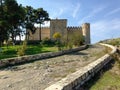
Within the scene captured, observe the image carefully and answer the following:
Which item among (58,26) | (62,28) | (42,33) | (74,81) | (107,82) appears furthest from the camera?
(42,33)

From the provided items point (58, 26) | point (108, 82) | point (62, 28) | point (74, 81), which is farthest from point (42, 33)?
point (74, 81)

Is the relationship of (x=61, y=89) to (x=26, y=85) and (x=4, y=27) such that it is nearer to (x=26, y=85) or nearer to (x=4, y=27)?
(x=26, y=85)

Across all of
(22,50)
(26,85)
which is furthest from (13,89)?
(22,50)

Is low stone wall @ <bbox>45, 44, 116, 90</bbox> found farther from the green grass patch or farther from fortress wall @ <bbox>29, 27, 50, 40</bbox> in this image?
fortress wall @ <bbox>29, 27, 50, 40</bbox>

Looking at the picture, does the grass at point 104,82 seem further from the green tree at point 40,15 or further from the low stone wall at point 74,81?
the green tree at point 40,15

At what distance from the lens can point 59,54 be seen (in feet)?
58.9

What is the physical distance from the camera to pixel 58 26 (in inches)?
1994

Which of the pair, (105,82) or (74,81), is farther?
(105,82)

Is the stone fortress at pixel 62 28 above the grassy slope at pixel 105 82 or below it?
above

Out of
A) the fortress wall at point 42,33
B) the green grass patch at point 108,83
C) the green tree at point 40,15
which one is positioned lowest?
the green grass patch at point 108,83

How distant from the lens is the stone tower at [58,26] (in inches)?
1997

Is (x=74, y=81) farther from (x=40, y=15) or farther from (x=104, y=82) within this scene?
(x=40, y=15)

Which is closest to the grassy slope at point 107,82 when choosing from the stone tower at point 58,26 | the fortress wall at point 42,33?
the stone tower at point 58,26

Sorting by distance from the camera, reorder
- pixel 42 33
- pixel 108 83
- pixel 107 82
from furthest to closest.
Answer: pixel 42 33 < pixel 107 82 < pixel 108 83
